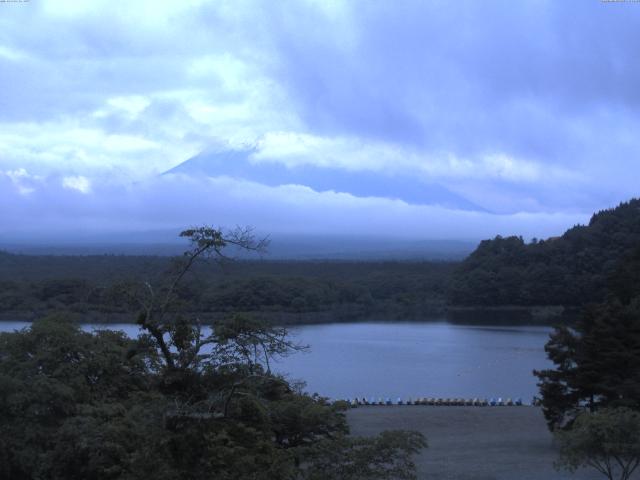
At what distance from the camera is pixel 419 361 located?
111ft

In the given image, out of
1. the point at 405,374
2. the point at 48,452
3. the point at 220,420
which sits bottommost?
the point at 405,374

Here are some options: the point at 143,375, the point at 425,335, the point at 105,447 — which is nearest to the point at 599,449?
the point at 143,375

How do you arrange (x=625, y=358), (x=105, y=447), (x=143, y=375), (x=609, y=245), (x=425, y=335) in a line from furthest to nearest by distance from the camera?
(x=609, y=245)
(x=425, y=335)
(x=625, y=358)
(x=143, y=375)
(x=105, y=447)

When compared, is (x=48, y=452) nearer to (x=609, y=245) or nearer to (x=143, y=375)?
(x=143, y=375)

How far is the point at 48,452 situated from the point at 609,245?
5379 cm

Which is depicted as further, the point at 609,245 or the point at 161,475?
the point at 609,245

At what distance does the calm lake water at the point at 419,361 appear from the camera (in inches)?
1074

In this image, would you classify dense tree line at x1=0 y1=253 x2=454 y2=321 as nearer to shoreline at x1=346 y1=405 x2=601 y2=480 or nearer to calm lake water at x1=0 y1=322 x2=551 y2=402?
calm lake water at x1=0 y1=322 x2=551 y2=402

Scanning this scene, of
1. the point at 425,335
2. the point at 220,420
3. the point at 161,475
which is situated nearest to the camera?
the point at 161,475

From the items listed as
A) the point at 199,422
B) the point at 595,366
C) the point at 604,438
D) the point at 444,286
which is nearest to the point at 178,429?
the point at 199,422

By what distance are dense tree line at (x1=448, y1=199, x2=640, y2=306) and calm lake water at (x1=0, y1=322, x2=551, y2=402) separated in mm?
10789

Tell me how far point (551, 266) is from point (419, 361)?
2703cm

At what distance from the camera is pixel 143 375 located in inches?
404

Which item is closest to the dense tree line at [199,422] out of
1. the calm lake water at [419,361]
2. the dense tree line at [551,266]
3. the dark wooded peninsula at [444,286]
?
the calm lake water at [419,361]
